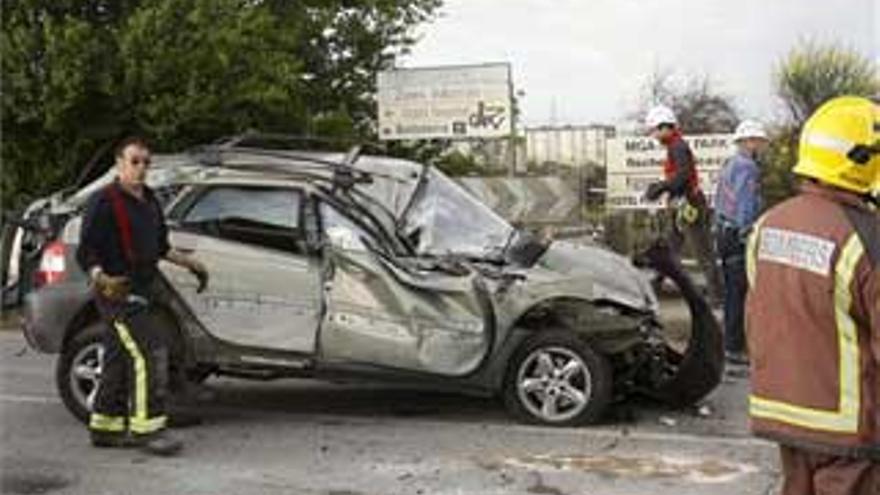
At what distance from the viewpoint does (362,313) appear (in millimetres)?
8352

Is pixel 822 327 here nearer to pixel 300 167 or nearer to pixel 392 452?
pixel 392 452

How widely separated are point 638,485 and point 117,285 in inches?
111

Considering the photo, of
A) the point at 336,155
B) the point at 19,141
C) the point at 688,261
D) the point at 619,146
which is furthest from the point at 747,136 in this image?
the point at 19,141

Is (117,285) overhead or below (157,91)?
below

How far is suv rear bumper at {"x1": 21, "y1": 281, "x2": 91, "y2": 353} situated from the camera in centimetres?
847

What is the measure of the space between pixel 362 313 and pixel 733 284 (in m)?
3.19

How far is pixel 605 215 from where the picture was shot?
53.3ft

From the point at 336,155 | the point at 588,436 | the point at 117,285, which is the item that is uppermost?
the point at 336,155

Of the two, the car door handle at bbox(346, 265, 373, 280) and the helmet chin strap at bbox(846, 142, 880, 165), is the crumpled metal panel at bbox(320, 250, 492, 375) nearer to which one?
the car door handle at bbox(346, 265, 373, 280)

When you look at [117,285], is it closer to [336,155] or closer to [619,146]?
[336,155]

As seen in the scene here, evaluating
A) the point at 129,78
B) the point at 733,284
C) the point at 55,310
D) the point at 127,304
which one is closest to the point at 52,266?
the point at 55,310

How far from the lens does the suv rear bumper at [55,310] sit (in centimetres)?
847

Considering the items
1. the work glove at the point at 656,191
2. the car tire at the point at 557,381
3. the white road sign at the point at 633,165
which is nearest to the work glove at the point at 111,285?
the car tire at the point at 557,381

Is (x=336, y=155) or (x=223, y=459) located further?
(x=336, y=155)
